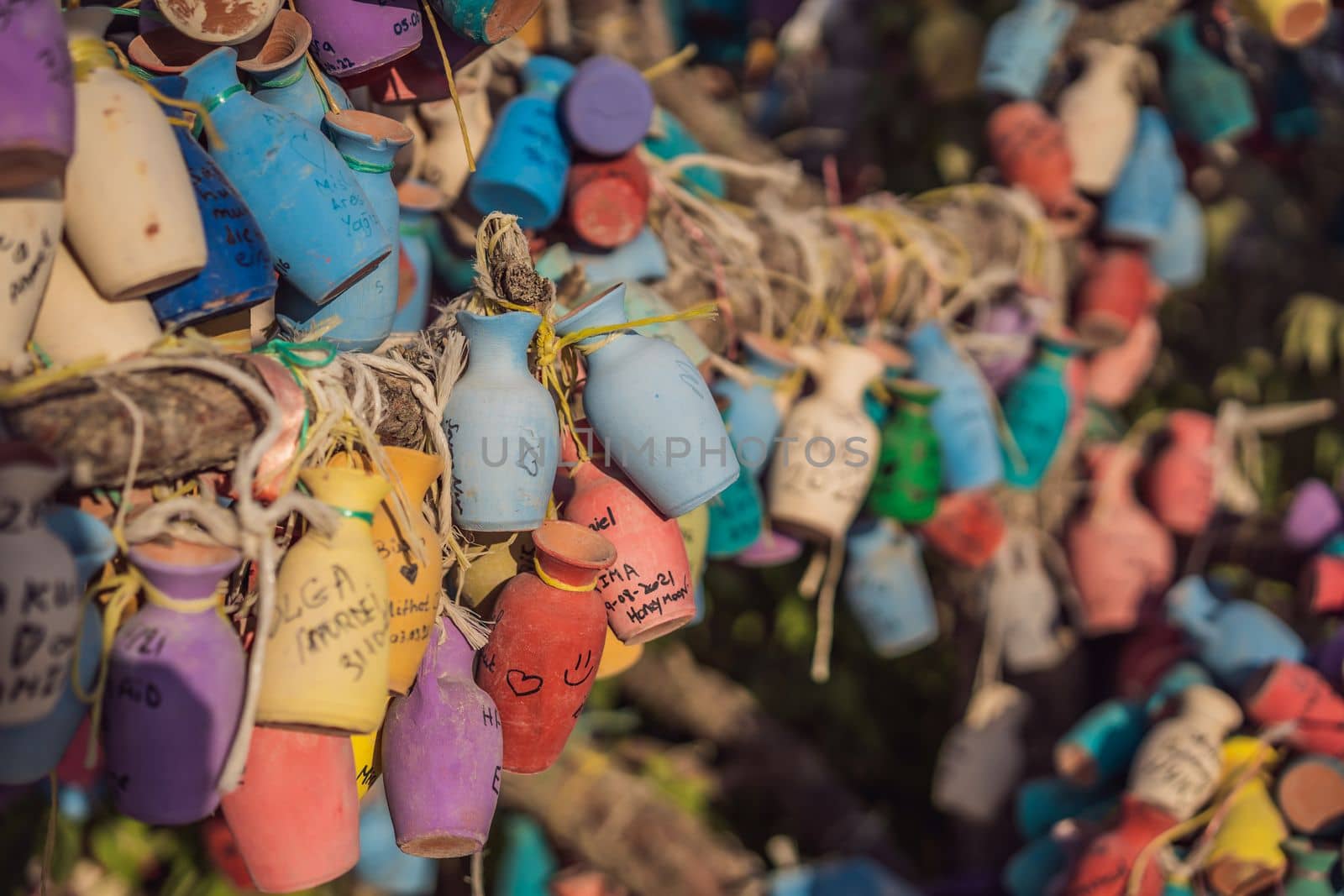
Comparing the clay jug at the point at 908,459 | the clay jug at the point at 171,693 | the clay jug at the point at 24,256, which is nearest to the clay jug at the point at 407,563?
the clay jug at the point at 171,693

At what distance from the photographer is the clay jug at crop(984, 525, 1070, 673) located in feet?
7.99

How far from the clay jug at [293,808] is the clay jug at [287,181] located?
408mm

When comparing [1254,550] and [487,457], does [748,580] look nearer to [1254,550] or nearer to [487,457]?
[1254,550]

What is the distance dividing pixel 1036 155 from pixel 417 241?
1.28 metres

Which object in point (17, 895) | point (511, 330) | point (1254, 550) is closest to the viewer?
point (511, 330)

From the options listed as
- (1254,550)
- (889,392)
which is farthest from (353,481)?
(1254,550)

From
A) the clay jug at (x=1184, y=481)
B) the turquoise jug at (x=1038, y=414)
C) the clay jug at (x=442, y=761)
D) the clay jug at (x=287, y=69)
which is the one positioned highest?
the clay jug at (x=287, y=69)

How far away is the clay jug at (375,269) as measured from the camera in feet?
3.90

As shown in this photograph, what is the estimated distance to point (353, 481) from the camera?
1.01 meters

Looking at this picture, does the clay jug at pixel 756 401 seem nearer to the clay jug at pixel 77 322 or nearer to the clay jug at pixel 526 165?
the clay jug at pixel 526 165

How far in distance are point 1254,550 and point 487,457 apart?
2.11 m

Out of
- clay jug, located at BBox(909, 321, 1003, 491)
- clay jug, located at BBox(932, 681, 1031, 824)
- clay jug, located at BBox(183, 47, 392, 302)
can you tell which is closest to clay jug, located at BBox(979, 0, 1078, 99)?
clay jug, located at BBox(909, 321, 1003, 491)

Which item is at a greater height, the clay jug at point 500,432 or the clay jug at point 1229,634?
the clay jug at point 500,432

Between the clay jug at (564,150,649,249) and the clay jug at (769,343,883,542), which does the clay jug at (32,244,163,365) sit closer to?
the clay jug at (564,150,649,249)
